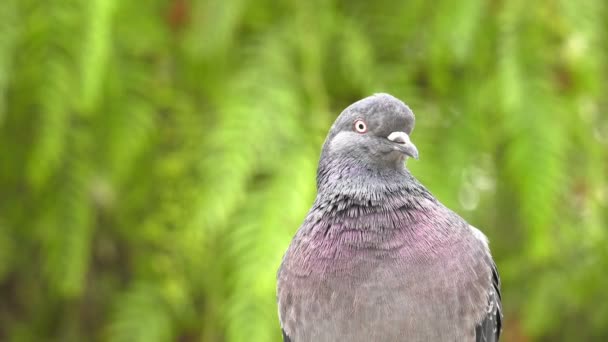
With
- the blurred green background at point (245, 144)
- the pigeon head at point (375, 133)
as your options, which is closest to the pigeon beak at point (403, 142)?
the pigeon head at point (375, 133)

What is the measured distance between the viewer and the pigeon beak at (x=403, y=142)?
1.70m

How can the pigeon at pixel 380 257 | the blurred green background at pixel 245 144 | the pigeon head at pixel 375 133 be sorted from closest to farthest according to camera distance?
1. the pigeon at pixel 380 257
2. the pigeon head at pixel 375 133
3. the blurred green background at pixel 245 144

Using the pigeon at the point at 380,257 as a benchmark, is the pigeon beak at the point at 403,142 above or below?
above

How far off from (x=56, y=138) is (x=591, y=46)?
1.76 metres

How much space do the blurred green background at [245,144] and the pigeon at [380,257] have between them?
3.33 feet

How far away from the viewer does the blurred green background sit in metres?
2.93

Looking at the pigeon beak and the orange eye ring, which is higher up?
the orange eye ring

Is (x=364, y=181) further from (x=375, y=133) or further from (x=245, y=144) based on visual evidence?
(x=245, y=144)

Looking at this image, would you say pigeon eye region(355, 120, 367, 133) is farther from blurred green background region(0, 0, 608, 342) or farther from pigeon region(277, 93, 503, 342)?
blurred green background region(0, 0, 608, 342)

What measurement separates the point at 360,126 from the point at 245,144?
1202 mm

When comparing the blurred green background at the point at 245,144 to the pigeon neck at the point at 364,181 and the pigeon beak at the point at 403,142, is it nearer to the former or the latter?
the pigeon neck at the point at 364,181

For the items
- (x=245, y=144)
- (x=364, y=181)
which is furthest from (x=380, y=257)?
(x=245, y=144)

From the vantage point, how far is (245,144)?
2939 mm

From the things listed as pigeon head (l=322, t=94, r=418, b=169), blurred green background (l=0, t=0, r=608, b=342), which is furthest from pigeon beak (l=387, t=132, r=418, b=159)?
blurred green background (l=0, t=0, r=608, b=342)
